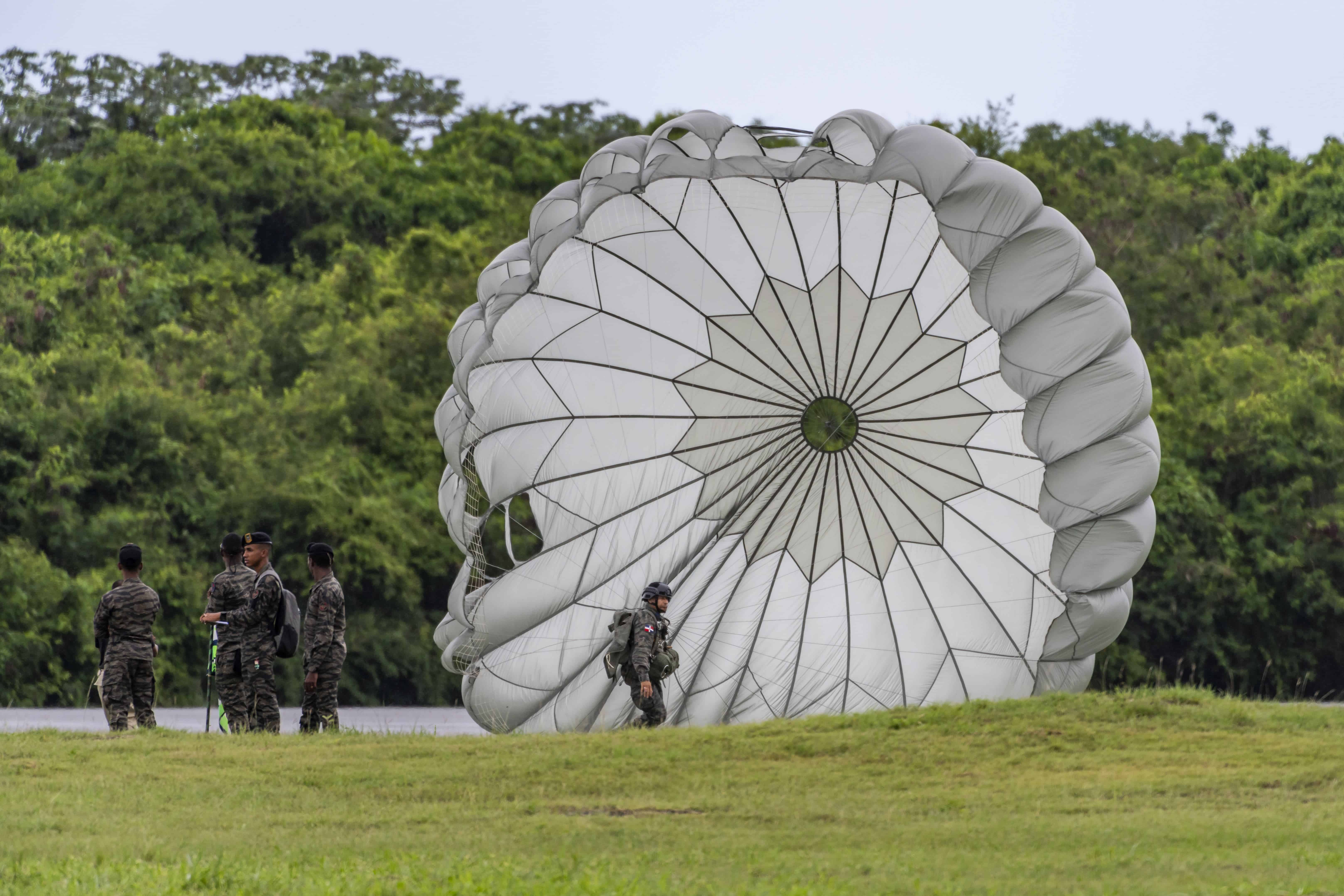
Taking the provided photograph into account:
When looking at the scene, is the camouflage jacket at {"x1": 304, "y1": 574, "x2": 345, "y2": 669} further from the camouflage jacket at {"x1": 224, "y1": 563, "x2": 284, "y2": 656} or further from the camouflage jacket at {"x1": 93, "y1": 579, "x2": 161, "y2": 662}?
the camouflage jacket at {"x1": 93, "y1": 579, "x2": 161, "y2": 662}

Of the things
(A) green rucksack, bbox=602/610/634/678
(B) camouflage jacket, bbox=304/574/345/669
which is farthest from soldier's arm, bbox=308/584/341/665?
(A) green rucksack, bbox=602/610/634/678

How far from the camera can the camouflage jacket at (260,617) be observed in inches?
512

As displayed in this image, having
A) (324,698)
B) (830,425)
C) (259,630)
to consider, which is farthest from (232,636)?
(830,425)

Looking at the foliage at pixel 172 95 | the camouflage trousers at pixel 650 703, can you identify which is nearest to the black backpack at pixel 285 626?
the camouflage trousers at pixel 650 703

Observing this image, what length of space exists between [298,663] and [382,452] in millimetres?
5564

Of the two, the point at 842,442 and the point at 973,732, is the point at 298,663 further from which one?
the point at 973,732

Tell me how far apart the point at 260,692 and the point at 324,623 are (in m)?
0.78

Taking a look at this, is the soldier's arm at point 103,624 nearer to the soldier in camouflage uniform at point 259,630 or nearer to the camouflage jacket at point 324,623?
the soldier in camouflage uniform at point 259,630

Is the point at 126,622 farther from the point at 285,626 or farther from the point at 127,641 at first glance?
the point at 285,626

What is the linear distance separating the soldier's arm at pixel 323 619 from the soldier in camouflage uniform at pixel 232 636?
0.52 metres

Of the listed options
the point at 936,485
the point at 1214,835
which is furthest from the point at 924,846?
the point at 936,485

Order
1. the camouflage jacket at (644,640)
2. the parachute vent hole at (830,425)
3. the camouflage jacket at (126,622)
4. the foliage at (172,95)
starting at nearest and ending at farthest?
1. the camouflage jacket at (126,622)
2. the camouflage jacket at (644,640)
3. the parachute vent hole at (830,425)
4. the foliage at (172,95)

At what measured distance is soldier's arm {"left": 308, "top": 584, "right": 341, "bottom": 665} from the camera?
523 inches

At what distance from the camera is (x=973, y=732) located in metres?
12.1
